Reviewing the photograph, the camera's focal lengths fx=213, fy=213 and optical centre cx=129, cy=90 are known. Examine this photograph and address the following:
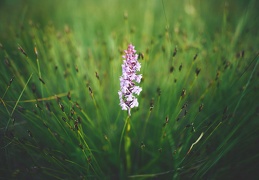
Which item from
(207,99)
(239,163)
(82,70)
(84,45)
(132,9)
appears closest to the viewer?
(239,163)

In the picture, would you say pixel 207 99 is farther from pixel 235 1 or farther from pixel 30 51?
pixel 235 1

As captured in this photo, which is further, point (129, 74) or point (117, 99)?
point (117, 99)

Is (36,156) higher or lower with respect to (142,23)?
lower

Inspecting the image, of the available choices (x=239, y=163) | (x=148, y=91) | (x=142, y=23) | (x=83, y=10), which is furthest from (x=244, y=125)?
(x=83, y=10)

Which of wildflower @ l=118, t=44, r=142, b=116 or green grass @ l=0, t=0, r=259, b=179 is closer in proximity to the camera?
wildflower @ l=118, t=44, r=142, b=116

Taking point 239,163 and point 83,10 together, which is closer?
point 239,163

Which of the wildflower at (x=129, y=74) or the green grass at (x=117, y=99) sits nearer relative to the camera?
the wildflower at (x=129, y=74)

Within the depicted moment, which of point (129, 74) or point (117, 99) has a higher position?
point (117, 99)

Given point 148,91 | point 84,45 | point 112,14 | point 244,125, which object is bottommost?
point 244,125
